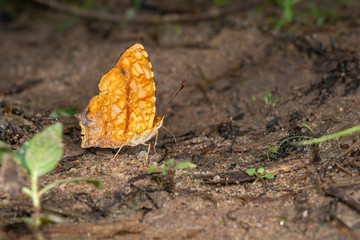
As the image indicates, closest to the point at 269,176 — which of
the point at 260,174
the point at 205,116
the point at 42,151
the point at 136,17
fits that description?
the point at 260,174

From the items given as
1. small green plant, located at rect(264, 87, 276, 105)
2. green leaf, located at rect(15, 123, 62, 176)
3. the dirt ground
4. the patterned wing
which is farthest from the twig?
green leaf, located at rect(15, 123, 62, 176)

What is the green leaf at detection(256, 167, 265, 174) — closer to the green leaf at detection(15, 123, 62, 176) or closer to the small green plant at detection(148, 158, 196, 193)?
Result: the small green plant at detection(148, 158, 196, 193)

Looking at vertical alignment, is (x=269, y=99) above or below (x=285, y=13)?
below

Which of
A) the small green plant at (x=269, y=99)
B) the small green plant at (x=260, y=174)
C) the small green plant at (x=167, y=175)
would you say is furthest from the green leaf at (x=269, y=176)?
the small green plant at (x=269, y=99)

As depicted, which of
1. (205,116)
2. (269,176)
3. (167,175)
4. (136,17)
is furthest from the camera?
(136,17)

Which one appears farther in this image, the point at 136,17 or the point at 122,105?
the point at 136,17

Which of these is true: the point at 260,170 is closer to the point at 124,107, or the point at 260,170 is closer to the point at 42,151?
the point at 124,107

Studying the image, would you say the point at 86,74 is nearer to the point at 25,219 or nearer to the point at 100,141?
the point at 100,141
